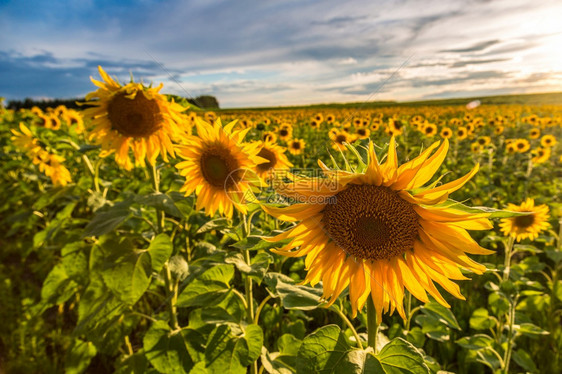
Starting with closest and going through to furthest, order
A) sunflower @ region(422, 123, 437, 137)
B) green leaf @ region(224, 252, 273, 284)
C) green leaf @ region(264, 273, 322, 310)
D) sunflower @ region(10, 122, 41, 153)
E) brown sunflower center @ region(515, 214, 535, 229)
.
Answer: green leaf @ region(264, 273, 322, 310), green leaf @ region(224, 252, 273, 284), brown sunflower center @ region(515, 214, 535, 229), sunflower @ region(10, 122, 41, 153), sunflower @ region(422, 123, 437, 137)

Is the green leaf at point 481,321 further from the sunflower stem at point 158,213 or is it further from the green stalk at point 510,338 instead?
the sunflower stem at point 158,213

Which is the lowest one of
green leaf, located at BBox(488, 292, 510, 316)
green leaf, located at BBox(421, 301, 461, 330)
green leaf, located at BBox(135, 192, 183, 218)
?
green leaf, located at BBox(488, 292, 510, 316)

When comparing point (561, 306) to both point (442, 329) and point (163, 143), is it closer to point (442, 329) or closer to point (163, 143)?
point (442, 329)

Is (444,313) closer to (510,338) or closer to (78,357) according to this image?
(510,338)

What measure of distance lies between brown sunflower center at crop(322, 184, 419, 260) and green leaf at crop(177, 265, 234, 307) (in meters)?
0.86

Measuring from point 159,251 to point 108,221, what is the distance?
1.21 feet

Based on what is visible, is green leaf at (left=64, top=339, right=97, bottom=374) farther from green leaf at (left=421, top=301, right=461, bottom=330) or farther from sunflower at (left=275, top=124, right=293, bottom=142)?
sunflower at (left=275, top=124, right=293, bottom=142)

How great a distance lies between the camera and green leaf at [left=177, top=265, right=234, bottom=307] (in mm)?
1923

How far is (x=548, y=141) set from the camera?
994 centimetres

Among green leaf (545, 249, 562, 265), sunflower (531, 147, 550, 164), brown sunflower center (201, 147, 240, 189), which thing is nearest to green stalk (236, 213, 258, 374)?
brown sunflower center (201, 147, 240, 189)

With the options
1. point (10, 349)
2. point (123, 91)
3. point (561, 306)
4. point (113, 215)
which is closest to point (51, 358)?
point (10, 349)

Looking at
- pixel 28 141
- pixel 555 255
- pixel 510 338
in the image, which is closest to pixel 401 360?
pixel 510 338

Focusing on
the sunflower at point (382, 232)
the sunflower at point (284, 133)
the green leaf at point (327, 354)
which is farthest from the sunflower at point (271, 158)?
the sunflower at point (284, 133)

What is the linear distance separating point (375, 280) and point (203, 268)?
3.52ft
